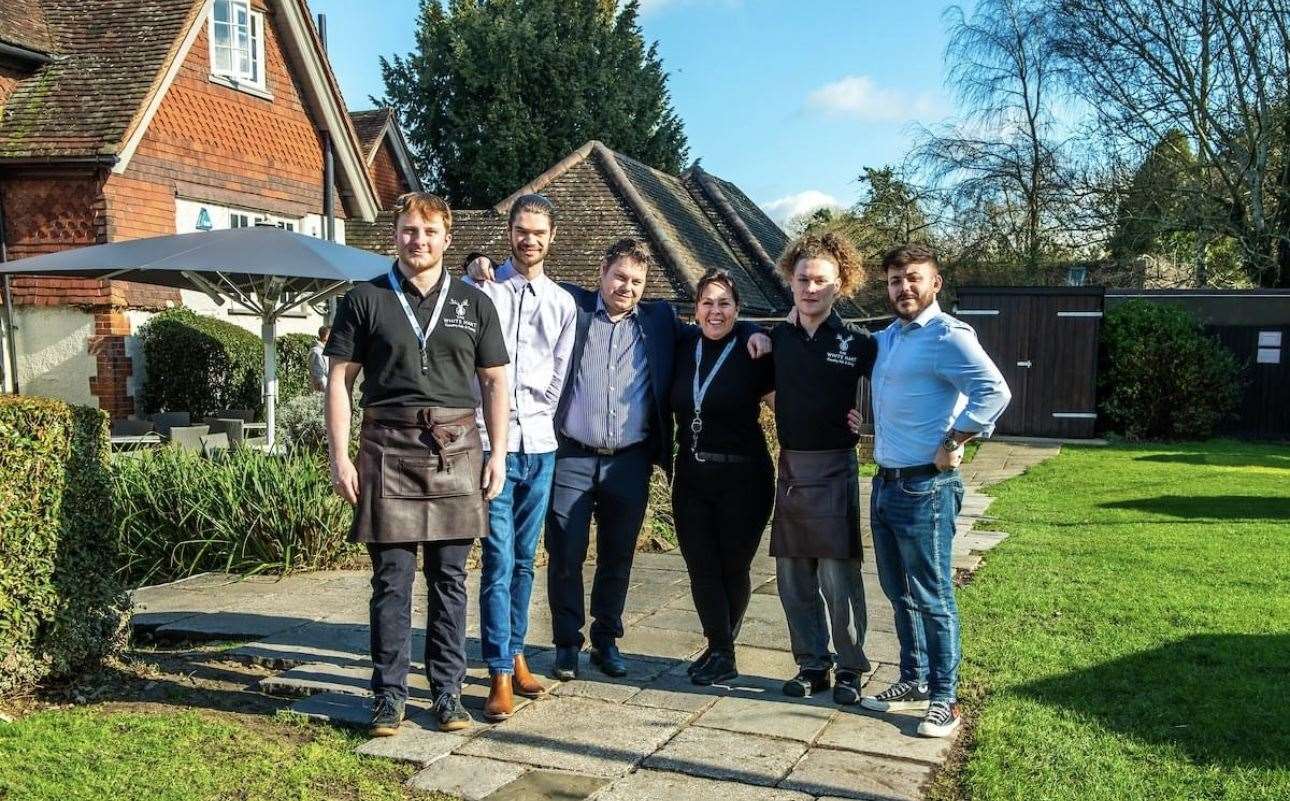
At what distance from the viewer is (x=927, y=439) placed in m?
4.12

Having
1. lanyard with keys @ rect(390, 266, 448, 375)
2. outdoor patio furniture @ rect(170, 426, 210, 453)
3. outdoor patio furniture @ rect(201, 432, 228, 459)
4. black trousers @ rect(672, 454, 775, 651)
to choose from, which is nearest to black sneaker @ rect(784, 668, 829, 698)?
black trousers @ rect(672, 454, 775, 651)

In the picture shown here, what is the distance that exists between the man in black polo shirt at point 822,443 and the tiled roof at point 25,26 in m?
14.8

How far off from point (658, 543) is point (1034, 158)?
2109cm

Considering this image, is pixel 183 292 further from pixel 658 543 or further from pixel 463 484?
pixel 463 484

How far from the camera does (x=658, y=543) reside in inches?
320

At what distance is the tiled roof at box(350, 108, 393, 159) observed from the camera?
25895 millimetres

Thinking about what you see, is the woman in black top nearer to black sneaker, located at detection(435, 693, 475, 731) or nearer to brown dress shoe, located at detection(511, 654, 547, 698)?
brown dress shoe, located at detection(511, 654, 547, 698)

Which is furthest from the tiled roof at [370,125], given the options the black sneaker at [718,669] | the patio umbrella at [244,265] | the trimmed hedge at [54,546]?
the black sneaker at [718,669]

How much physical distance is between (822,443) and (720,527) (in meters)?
0.60

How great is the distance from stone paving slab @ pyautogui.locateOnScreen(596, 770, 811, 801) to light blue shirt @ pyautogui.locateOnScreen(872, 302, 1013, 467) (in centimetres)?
132

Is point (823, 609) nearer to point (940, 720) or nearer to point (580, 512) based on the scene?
point (940, 720)

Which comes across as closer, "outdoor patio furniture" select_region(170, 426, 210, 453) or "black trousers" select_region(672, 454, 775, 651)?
"black trousers" select_region(672, 454, 775, 651)

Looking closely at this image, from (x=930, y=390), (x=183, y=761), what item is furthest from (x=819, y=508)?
(x=183, y=761)

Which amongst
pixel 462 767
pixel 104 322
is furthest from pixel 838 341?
pixel 104 322
